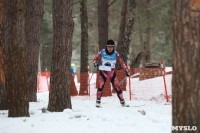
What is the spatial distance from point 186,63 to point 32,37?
294 inches

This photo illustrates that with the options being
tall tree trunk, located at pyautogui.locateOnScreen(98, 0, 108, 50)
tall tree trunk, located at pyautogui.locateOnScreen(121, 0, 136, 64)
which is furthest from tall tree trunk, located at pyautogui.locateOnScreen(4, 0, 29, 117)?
tall tree trunk, located at pyautogui.locateOnScreen(121, 0, 136, 64)

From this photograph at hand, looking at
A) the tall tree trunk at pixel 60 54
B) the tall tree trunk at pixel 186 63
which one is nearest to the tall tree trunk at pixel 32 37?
the tall tree trunk at pixel 60 54

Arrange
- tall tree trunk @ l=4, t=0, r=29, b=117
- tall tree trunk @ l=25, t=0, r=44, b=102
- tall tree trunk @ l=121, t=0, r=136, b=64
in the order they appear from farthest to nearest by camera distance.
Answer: tall tree trunk @ l=121, t=0, r=136, b=64
tall tree trunk @ l=25, t=0, r=44, b=102
tall tree trunk @ l=4, t=0, r=29, b=117

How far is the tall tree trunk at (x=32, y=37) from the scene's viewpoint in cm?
1001

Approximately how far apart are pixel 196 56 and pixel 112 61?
6.03m

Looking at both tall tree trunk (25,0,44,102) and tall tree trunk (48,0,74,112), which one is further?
tall tree trunk (25,0,44,102)

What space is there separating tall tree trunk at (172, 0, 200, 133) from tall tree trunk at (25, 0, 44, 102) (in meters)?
7.18

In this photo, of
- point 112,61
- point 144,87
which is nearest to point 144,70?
point 144,87

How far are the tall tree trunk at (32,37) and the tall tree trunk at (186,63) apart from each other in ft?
23.6

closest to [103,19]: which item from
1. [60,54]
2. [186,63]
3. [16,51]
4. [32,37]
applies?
[32,37]

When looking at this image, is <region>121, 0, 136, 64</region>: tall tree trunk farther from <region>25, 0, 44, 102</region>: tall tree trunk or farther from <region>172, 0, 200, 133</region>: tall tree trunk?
<region>172, 0, 200, 133</region>: tall tree trunk

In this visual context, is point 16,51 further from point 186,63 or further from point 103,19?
point 103,19

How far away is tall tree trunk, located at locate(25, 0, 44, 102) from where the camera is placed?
10.0 metres

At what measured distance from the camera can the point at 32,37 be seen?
10102mm
